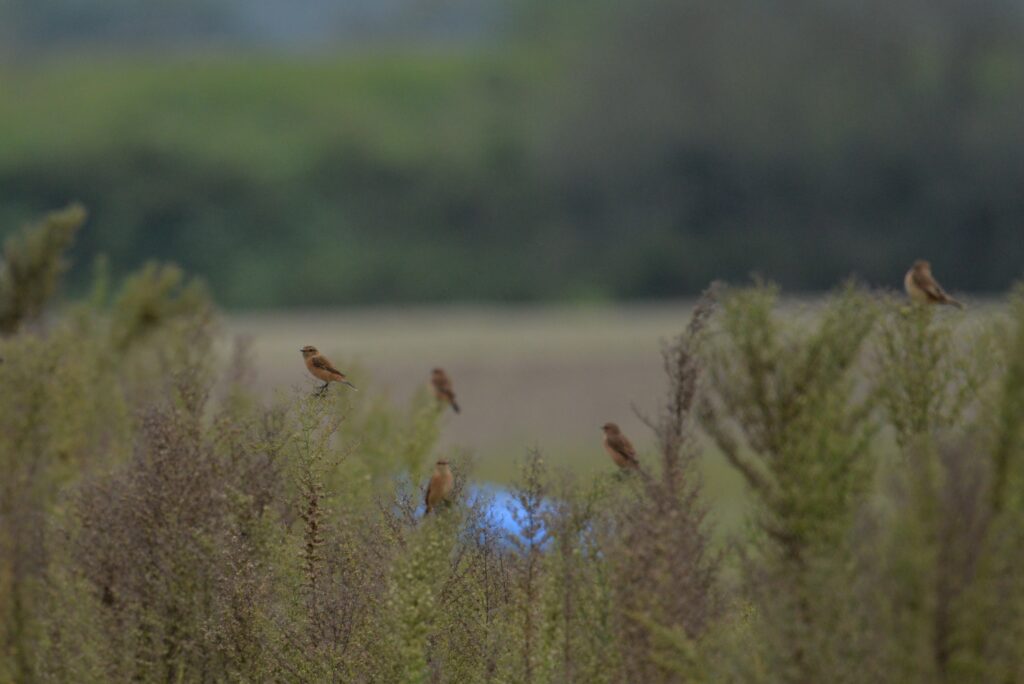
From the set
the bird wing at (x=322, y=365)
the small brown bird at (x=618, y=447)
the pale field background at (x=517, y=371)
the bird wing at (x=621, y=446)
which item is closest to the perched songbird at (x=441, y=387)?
the small brown bird at (x=618, y=447)

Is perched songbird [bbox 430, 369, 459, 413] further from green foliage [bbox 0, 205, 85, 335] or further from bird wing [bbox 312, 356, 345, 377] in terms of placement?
green foliage [bbox 0, 205, 85, 335]

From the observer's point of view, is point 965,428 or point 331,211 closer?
point 965,428

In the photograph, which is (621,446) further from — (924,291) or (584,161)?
(584,161)

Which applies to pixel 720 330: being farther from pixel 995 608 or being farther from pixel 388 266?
pixel 388 266

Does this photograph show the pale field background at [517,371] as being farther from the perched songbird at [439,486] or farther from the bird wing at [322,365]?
the perched songbird at [439,486]

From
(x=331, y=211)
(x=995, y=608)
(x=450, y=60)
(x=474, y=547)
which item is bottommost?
(x=995, y=608)

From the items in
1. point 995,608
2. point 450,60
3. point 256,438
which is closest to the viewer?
point 995,608

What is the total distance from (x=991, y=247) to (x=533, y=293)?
620 inches

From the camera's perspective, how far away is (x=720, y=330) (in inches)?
325

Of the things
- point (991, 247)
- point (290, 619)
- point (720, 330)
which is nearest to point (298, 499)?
point (290, 619)

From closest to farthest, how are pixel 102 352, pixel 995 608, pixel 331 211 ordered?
pixel 995 608
pixel 102 352
pixel 331 211

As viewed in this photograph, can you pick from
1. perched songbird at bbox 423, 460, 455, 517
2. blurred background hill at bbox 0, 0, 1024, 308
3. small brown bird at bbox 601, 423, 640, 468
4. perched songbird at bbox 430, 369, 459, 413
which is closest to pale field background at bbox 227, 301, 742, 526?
blurred background hill at bbox 0, 0, 1024, 308

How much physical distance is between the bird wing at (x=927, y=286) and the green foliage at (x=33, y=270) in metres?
9.32

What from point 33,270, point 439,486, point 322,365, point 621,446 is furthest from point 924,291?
point 33,270
